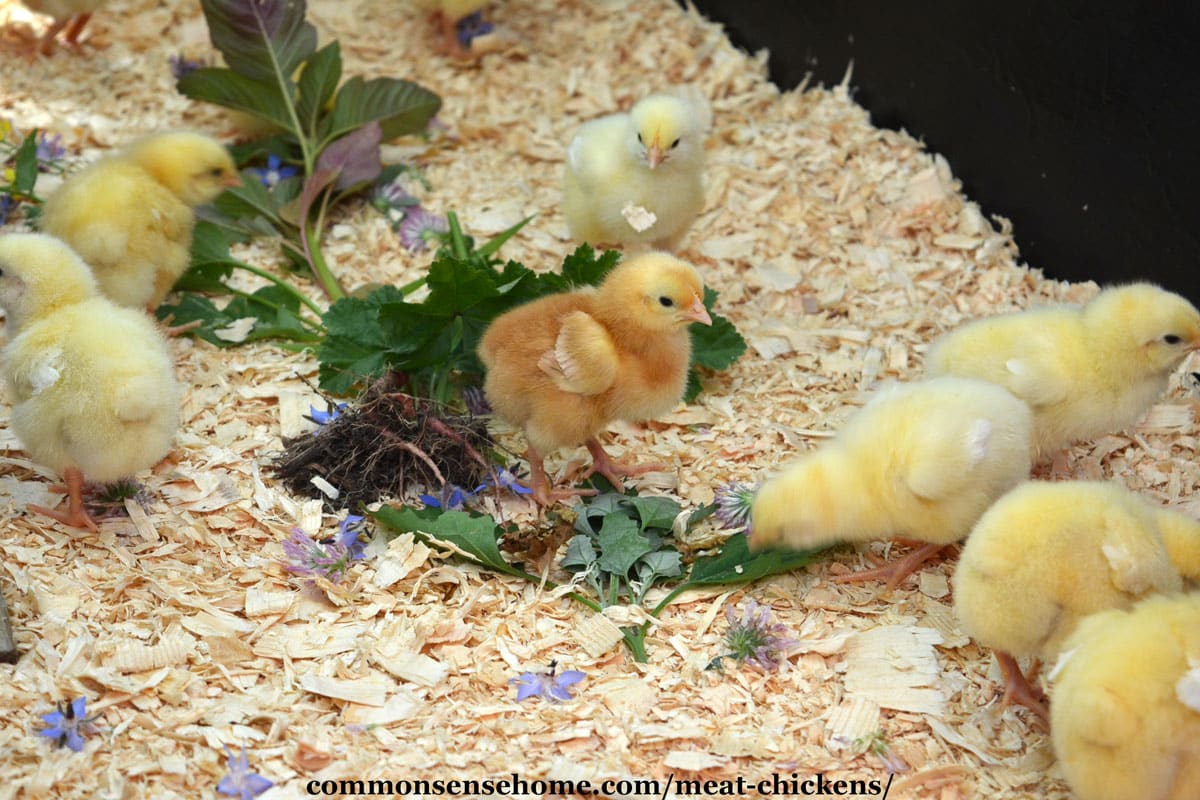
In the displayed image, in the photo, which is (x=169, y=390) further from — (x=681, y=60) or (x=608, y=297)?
(x=681, y=60)

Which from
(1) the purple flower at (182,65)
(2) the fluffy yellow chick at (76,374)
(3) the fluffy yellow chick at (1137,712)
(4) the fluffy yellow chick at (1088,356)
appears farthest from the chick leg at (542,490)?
(1) the purple flower at (182,65)

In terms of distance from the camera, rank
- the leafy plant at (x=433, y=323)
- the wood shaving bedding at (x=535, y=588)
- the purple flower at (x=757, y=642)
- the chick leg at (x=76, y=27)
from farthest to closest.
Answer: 1. the chick leg at (x=76, y=27)
2. the leafy plant at (x=433, y=323)
3. the purple flower at (x=757, y=642)
4. the wood shaving bedding at (x=535, y=588)

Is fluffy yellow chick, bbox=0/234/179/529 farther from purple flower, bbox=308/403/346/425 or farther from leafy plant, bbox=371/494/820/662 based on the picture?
leafy plant, bbox=371/494/820/662

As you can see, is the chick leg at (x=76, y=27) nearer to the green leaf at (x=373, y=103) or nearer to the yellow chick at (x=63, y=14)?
the yellow chick at (x=63, y=14)

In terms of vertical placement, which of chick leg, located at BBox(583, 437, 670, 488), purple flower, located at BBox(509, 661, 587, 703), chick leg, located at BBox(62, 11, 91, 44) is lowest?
purple flower, located at BBox(509, 661, 587, 703)

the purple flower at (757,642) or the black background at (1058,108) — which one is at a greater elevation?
the black background at (1058,108)

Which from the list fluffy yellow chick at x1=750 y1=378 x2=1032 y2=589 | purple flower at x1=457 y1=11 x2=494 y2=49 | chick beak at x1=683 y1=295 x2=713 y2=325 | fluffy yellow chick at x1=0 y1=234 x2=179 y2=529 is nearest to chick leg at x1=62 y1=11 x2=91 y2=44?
purple flower at x1=457 y1=11 x2=494 y2=49
